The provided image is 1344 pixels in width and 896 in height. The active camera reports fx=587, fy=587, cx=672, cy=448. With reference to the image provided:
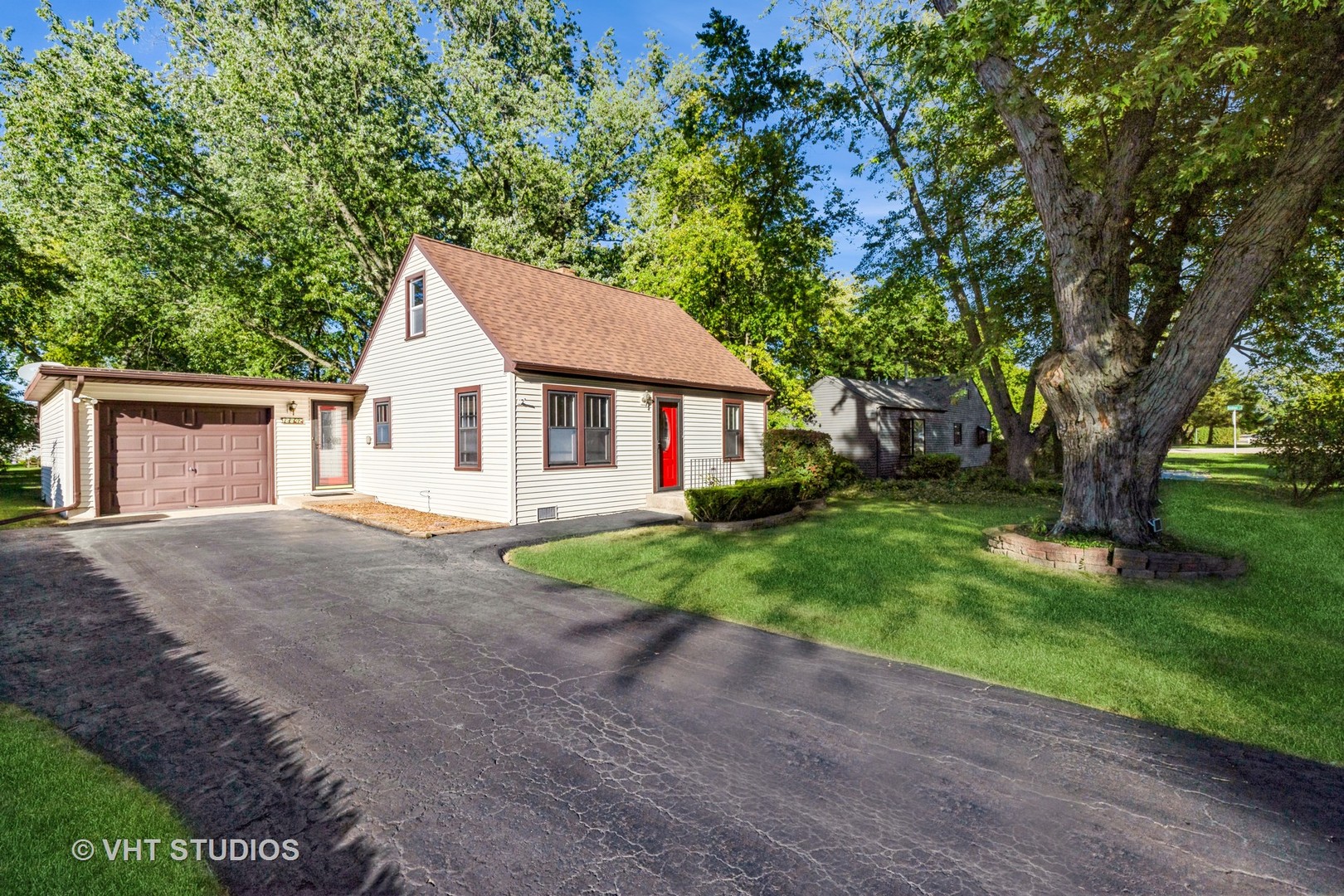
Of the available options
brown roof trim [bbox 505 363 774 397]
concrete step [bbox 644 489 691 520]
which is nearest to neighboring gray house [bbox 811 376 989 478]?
brown roof trim [bbox 505 363 774 397]

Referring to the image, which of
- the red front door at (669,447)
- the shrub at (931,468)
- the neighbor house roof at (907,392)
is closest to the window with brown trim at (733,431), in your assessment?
the red front door at (669,447)

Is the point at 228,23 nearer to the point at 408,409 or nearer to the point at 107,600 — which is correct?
the point at 408,409

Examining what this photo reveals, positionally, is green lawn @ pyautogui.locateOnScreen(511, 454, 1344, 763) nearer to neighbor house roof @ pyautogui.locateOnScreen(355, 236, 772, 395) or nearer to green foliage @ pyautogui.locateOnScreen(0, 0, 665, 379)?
neighbor house roof @ pyautogui.locateOnScreen(355, 236, 772, 395)

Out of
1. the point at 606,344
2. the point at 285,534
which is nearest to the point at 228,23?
the point at 606,344

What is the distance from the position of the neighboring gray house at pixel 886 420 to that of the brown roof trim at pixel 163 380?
60.0 ft

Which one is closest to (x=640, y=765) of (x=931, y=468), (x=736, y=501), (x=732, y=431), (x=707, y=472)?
(x=736, y=501)

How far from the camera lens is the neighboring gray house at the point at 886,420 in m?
24.8

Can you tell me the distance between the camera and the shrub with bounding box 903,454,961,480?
2481cm

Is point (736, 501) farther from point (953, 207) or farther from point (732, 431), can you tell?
point (953, 207)

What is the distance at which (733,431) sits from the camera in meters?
16.6

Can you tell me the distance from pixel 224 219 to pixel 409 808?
26.7 m

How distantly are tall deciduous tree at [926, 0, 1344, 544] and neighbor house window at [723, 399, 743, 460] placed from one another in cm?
835

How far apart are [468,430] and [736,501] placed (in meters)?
5.87

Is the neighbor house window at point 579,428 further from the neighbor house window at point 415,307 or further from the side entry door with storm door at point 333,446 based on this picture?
the side entry door with storm door at point 333,446
